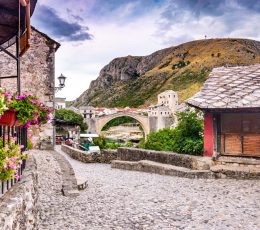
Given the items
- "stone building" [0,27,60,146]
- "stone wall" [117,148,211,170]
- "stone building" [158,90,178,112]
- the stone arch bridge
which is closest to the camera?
"stone wall" [117,148,211,170]

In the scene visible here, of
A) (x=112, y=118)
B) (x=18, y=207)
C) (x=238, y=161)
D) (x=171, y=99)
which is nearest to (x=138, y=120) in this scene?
(x=112, y=118)

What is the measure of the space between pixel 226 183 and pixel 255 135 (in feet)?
6.79

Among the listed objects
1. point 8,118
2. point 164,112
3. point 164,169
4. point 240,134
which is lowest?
point 164,169

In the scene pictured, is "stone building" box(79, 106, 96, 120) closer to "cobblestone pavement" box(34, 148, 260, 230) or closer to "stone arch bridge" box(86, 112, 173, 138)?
"stone arch bridge" box(86, 112, 173, 138)

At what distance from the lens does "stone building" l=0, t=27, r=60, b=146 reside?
17.2m

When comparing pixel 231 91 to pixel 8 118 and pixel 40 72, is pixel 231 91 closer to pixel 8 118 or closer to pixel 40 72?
pixel 8 118

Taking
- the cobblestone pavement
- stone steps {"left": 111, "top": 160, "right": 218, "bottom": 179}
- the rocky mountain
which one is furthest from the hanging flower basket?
the rocky mountain

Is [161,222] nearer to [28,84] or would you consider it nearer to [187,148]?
[187,148]

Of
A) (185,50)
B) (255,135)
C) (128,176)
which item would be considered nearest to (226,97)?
(255,135)

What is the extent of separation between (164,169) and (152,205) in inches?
191

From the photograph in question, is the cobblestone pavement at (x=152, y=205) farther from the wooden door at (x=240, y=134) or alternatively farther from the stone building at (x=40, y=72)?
the stone building at (x=40, y=72)

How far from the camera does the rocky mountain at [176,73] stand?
440 ft

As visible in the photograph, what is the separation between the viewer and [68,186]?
8531mm

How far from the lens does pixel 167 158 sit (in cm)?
1356
